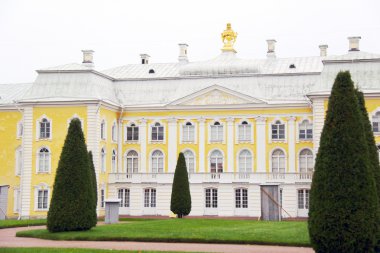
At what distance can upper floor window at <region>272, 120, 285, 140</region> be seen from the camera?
5256 centimetres

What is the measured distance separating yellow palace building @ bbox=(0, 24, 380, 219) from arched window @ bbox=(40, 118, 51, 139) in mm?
82

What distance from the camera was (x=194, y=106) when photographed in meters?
53.8

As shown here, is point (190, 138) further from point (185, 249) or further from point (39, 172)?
point (185, 249)

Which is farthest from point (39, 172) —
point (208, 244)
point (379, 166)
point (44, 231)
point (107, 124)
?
point (379, 166)

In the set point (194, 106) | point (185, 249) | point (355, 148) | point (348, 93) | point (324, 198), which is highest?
point (194, 106)

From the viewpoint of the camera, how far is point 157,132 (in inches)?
2168

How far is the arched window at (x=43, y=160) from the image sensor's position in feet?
168

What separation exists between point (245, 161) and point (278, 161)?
8.47ft

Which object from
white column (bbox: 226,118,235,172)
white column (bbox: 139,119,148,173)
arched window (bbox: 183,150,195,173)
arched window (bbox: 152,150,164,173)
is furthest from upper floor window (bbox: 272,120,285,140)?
white column (bbox: 139,119,148,173)

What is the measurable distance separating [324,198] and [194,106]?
35391 millimetres

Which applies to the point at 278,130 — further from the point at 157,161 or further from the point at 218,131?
the point at 157,161

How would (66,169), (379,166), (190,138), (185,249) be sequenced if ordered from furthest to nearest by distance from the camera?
1. (190,138)
2. (66,169)
3. (185,249)
4. (379,166)

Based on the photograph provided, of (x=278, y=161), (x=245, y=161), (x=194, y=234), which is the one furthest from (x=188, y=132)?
(x=194, y=234)

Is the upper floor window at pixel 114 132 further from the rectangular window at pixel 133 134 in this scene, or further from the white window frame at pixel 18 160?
the white window frame at pixel 18 160
